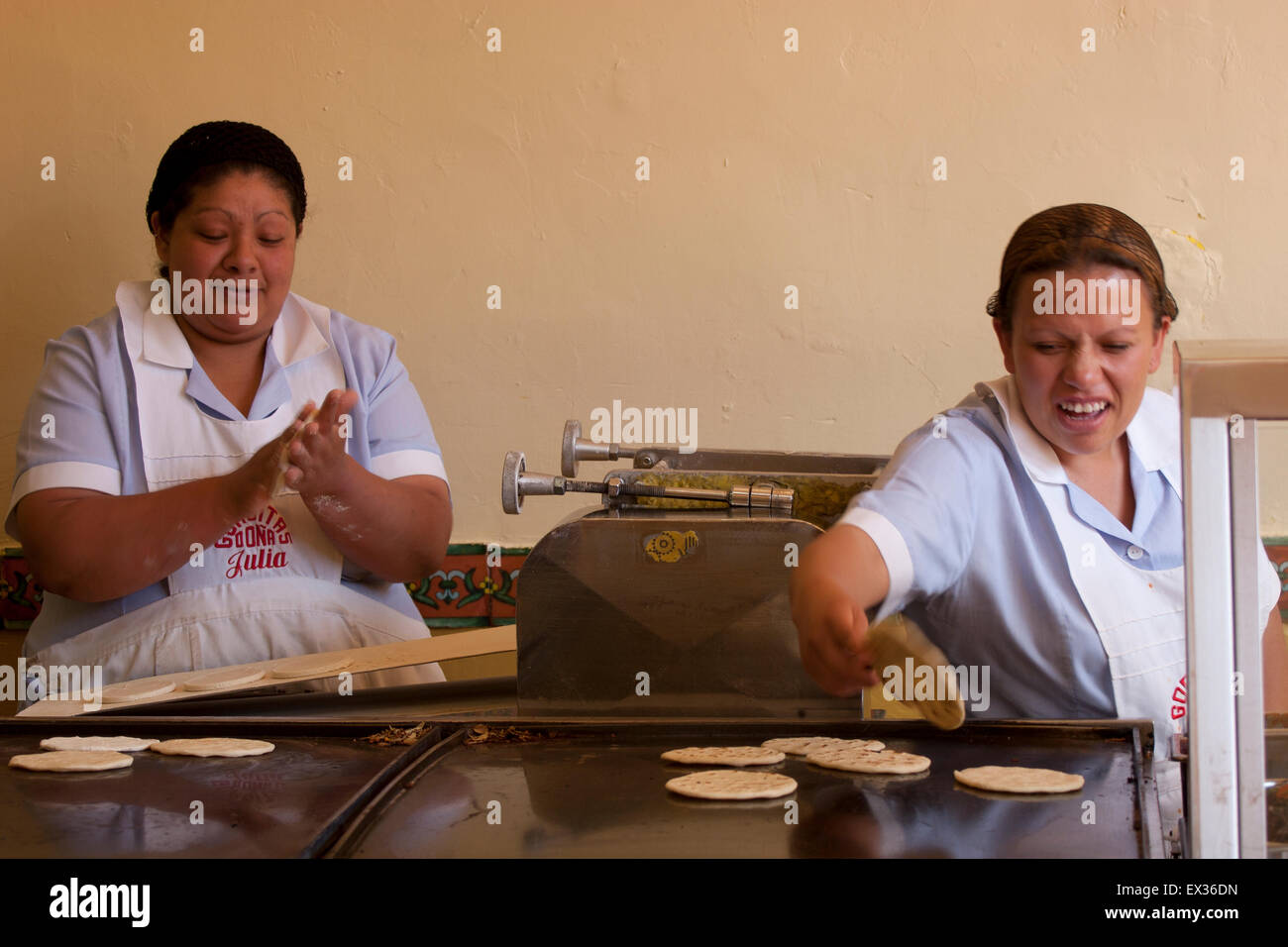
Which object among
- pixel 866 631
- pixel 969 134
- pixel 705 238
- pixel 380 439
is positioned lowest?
pixel 866 631

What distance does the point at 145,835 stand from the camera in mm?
1219

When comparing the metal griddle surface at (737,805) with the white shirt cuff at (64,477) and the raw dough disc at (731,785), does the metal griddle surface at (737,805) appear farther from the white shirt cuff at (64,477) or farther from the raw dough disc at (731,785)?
the white shirt cuff at (64,477)

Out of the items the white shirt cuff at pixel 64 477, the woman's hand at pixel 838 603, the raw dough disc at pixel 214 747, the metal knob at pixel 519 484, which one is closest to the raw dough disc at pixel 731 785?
the woman's hand at pixel 838 603

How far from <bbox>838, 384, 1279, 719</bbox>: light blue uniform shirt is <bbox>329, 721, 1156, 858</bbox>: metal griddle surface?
0.23 m

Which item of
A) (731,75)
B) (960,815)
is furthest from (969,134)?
(960,815)

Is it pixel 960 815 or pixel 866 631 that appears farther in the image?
pixel 866 631

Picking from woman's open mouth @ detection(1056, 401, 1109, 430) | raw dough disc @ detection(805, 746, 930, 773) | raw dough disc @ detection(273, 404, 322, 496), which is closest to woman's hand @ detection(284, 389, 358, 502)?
raw dough disc @ detection(273, 404, 322, 496)

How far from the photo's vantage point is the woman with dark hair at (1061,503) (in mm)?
1682

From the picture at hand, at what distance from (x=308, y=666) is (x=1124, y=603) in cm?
128

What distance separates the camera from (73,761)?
146 centimetres

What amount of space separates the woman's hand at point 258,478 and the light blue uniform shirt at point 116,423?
0.85 feet
